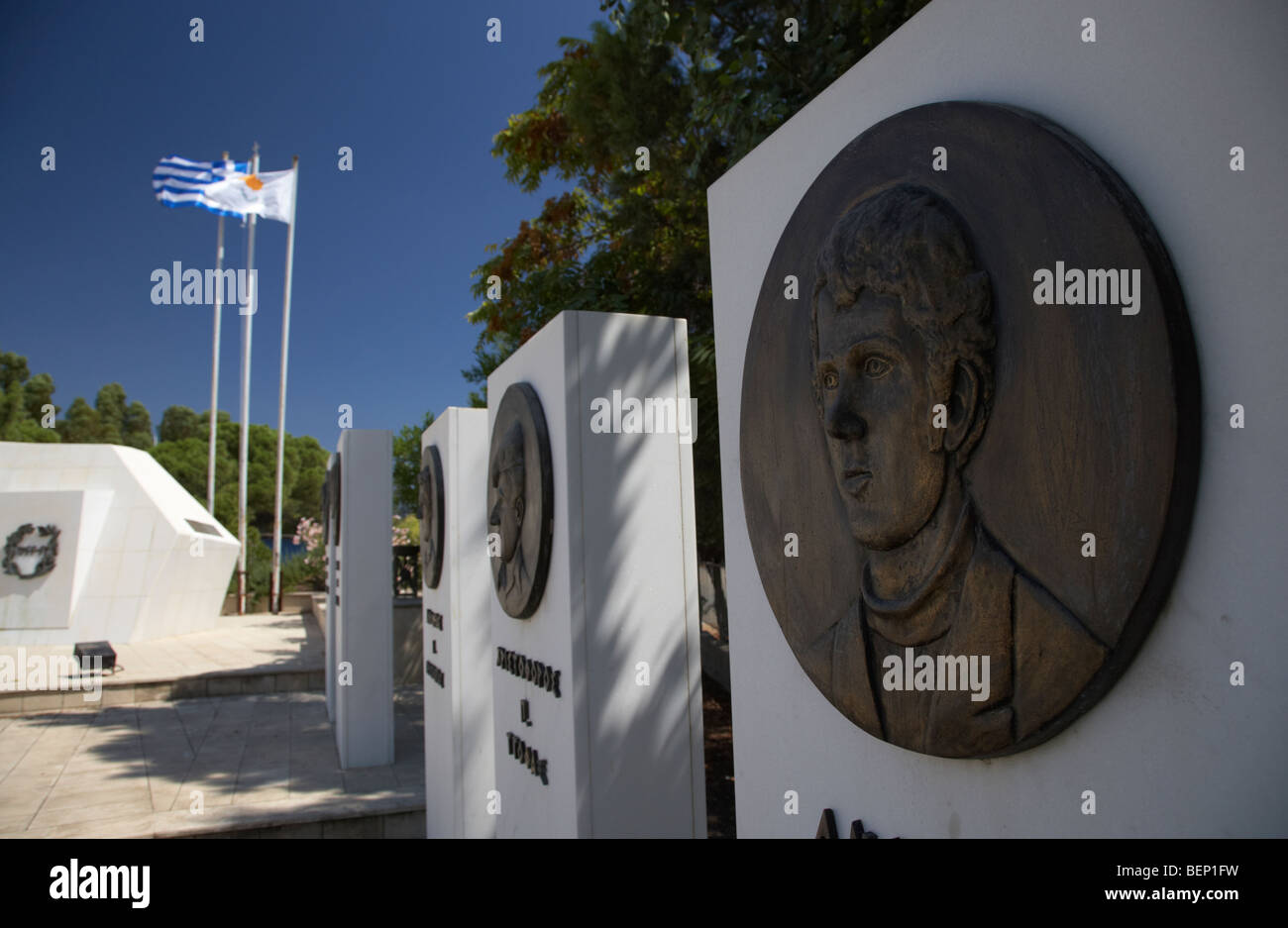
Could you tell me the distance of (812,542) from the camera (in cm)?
167

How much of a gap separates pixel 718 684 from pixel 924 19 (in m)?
8.55

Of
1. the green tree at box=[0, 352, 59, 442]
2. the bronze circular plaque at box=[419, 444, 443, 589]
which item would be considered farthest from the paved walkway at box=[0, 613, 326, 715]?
the green tree at box=[0, 352, 59, 442]

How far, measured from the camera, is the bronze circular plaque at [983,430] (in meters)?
1.12

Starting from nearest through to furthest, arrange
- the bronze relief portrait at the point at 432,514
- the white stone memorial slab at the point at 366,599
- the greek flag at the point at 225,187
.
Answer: the bronze relief portrait at the point at 432,514 < the white stone memorial slab at the point at 366,599 < the greek flag at the point at 225,187

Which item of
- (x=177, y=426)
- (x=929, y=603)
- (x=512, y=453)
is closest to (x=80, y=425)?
(x=177, y=426)

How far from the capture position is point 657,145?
6582 millimetres

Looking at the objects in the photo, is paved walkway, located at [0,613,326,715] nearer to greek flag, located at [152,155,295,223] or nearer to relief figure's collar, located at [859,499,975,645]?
greek flag, located at [152,155,295,223]

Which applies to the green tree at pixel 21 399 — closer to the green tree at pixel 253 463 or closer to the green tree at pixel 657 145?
the green tree at pixel 253 463

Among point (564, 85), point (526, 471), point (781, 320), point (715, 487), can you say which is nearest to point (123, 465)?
point (564, 85)

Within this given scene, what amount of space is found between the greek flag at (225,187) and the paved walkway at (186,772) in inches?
432

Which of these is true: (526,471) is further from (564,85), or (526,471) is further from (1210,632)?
(564,85)

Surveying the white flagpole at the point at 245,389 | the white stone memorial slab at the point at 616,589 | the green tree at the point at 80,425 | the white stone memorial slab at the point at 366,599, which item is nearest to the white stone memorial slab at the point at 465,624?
the white stone memorial slab at the point at 616,589

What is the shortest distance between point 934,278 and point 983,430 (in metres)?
0.25

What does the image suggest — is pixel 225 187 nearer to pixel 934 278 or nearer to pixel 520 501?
pixel 520 501
